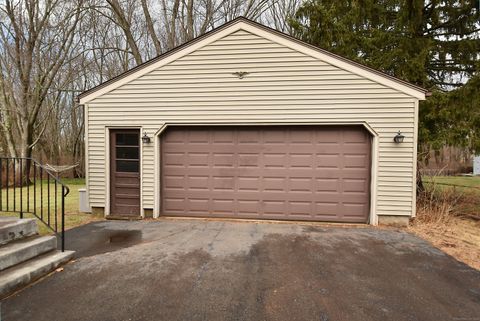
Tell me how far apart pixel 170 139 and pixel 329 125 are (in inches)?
147

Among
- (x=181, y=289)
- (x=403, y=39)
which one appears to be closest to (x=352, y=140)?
(x=403, y=39)

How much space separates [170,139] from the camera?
22.4 feet

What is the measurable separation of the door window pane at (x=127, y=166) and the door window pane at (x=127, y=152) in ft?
0.40

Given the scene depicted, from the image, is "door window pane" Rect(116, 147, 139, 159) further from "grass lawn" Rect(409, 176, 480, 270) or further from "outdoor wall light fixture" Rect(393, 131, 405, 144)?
"grass lawn" Rect(409, 176, 480, 270)

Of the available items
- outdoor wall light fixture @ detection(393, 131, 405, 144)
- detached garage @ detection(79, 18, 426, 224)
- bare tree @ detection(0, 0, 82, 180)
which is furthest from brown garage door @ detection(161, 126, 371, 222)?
bare tree @ detection(0, 0, 82, 180)

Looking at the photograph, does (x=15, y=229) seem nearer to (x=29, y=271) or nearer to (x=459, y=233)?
(x=29, y=271)

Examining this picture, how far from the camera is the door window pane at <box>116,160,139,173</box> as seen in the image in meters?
6.87

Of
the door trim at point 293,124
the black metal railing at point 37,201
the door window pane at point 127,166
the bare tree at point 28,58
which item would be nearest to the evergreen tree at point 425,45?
the door trim at point 293,124

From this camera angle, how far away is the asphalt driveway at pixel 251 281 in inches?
111

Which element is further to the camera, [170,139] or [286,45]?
[170,139]

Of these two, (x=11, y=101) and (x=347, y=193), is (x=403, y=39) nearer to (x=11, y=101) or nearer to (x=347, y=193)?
(x=347, y=193)

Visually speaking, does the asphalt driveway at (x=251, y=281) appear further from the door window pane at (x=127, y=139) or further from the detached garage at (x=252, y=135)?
the door window pane at (x=127, y=139)

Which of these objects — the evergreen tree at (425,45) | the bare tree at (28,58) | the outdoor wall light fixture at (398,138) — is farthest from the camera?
the bare tree at (28,58)

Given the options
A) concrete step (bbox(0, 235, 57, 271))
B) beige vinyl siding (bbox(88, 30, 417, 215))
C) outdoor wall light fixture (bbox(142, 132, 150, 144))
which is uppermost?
beige vinyl siding (bbox(88, 30, 417, 215))
